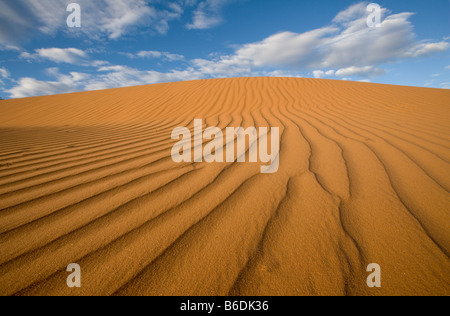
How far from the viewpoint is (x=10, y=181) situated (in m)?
1.43

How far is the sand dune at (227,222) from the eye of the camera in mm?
743

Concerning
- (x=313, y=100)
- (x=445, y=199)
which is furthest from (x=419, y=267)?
(x=313, y=100)

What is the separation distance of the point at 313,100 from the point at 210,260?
584 centimetres

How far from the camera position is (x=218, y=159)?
1.92 metres

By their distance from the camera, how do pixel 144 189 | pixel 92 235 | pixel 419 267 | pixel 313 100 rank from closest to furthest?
1. pixel 419 267
2. pixel 92 235
3. pixel 144 189
4. pixel 313 100

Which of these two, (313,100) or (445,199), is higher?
(313,100)

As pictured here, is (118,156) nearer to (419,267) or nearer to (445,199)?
(419,267)

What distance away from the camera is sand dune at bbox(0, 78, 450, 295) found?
0.74 meters

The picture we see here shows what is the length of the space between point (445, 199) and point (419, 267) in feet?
2.42

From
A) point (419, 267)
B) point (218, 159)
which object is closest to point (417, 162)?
point (419, 267)

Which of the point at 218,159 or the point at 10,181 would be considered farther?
the point at 218,159

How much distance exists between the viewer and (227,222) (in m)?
1.04

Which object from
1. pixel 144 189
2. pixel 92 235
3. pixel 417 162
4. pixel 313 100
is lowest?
pixel 92 235
